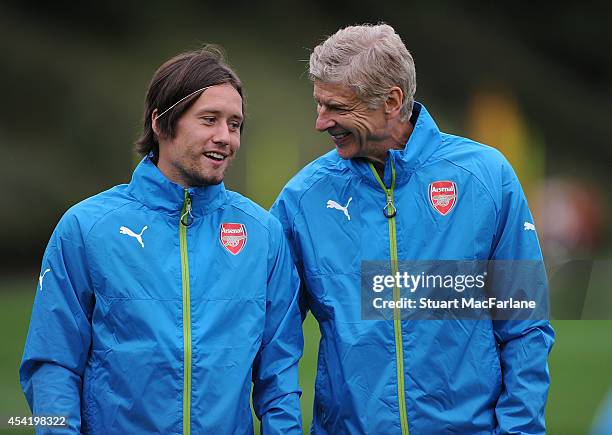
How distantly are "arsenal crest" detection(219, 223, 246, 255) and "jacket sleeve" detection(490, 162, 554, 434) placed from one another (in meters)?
0.60

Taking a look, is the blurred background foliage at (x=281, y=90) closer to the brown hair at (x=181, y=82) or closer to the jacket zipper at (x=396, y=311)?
the brown hair at (x=181, y=82)

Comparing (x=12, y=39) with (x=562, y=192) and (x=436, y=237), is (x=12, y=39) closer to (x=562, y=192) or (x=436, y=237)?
(x=562, y=192)

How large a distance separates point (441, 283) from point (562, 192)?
13371mm

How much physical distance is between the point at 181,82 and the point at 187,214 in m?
0.31

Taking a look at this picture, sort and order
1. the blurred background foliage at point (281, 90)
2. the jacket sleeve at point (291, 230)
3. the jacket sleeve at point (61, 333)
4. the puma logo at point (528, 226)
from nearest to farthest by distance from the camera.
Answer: the jacket sleeve at point (61, 333) → the puma logo at point (528, 226) → the jacket sleeve at point (291, 230) → the blurred background foliage at point (281, 90)

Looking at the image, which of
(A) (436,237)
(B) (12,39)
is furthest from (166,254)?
(B) (12,39)

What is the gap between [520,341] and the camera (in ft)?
7.21

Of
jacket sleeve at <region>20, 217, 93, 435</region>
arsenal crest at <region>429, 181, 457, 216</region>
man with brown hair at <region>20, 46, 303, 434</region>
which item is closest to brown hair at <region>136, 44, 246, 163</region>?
man with brown hair at <region>20, 46, 303, 434</region>

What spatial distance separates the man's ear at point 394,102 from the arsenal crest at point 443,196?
20 centimetres

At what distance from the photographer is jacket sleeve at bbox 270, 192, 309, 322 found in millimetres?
2332

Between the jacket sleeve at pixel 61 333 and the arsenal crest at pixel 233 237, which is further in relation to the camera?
the arsenal crest at pixel 233 237

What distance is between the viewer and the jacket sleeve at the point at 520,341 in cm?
215

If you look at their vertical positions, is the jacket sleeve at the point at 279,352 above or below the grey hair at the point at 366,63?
below

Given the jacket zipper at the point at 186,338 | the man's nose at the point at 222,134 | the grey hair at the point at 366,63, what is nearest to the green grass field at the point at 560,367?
the jacket zipper at the point at 186,338
